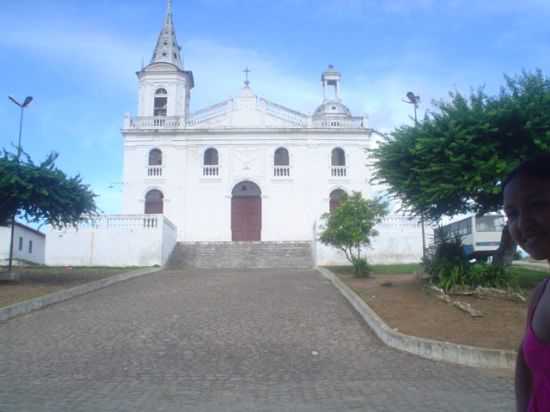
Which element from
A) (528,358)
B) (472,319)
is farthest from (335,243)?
(528,358)

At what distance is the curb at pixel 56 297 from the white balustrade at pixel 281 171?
14.5 m

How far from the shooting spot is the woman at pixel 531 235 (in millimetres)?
1503

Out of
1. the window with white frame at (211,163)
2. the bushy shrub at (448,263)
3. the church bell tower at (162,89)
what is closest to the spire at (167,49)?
the church bell tower at (162,89)

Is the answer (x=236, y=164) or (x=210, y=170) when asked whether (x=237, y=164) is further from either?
(x=210, y=170)

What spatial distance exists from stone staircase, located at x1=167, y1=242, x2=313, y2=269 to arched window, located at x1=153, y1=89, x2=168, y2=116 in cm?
967

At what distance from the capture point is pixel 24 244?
1635 inches

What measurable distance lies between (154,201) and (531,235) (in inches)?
1229

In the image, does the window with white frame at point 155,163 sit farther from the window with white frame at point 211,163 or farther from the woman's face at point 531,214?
the woman's face at point 531,214

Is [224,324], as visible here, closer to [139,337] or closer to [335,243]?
[139,337]

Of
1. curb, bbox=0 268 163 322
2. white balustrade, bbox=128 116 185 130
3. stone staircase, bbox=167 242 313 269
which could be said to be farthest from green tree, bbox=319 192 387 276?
white balustrade, bbox=128 116 185 130

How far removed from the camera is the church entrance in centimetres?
3147

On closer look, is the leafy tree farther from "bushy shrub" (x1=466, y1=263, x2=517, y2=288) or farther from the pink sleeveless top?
the pink sleeveless top

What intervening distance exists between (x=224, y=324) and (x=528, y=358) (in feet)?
30.9

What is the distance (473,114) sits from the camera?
12.3 meters
